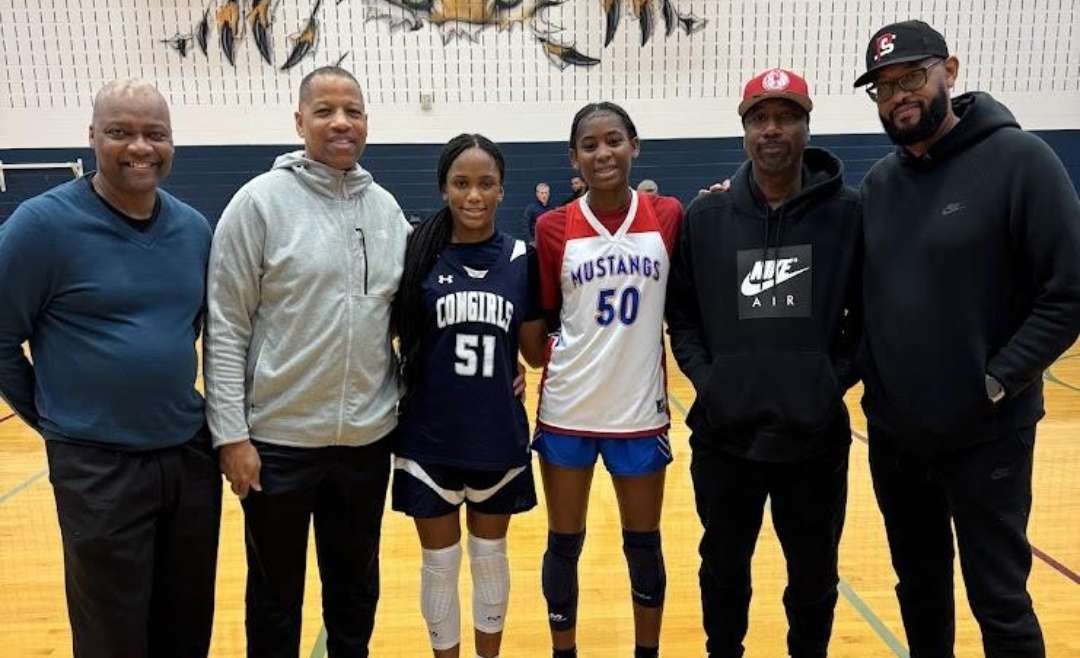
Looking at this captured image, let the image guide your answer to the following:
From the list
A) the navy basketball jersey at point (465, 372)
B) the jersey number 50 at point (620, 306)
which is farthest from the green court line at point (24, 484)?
the jersey number 50 at point (620, 306)

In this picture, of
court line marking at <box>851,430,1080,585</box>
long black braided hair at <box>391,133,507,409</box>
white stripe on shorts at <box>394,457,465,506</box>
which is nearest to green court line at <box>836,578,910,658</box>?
court line marking at <box>851,430,1080,585</box>

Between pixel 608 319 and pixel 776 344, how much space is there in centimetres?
42

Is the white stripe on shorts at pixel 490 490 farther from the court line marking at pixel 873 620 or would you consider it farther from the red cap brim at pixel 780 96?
the court line marking at pixel 873 620

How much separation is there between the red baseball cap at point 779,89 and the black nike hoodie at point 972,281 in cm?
31

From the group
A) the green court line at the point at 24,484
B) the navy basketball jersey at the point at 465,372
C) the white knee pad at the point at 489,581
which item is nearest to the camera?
the navy basketball jersey at the point at 465,372

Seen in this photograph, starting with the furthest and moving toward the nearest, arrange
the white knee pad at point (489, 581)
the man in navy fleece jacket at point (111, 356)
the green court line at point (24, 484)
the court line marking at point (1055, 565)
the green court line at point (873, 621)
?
the green court line at point (24, 484), the court line marking at point (1055, 565), the green court line at point (873, 621), the white knee pad at point (489, 581), the man in navy fleece jacket at point (111, 356)

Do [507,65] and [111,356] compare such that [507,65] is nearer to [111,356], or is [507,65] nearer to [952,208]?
[952,208]

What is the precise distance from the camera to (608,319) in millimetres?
2086

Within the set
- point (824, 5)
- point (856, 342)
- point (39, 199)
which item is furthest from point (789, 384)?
point (824, 5)

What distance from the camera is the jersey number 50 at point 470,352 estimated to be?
78.9 inches

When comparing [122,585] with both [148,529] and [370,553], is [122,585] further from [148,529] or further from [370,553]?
[370,553]

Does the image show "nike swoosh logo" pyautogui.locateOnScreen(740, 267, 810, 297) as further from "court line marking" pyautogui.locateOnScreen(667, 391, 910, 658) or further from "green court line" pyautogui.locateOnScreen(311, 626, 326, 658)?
"green court line" pyautogui.locateOnScreen(311, 626, 326, 658)

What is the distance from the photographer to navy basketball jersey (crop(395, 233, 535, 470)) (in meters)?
2.00

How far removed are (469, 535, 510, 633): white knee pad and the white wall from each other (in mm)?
7435
